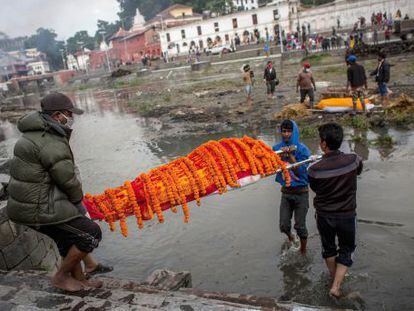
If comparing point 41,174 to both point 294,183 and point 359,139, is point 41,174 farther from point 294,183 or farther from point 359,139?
point 359,139

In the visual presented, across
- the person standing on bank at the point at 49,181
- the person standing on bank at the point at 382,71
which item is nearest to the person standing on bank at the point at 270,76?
the person standing on bank at the point at 382,71

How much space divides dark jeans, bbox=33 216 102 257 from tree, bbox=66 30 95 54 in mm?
115711

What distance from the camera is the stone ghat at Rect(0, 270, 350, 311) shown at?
3270 mm

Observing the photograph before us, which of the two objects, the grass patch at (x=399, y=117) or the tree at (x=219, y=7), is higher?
the tree at (x=219, y=7)

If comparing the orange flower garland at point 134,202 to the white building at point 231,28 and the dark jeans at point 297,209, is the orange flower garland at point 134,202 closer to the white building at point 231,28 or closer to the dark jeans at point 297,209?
the dark jeans at point 297,209

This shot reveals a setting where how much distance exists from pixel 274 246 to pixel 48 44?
374ft

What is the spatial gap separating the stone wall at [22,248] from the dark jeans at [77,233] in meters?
1.34

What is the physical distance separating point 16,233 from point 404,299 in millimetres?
4412

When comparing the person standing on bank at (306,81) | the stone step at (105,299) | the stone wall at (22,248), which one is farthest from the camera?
the person standing on bank at (306,81)

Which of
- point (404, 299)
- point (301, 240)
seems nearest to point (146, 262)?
point (301, 240)

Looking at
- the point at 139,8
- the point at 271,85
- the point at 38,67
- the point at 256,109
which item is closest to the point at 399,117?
the point at 256,109

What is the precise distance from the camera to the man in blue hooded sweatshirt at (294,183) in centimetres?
448

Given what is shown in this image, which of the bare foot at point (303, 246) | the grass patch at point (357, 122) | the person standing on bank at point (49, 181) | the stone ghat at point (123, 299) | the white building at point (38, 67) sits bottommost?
the bare foot at point (303, 246)

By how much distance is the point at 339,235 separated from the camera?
12.2 feet
